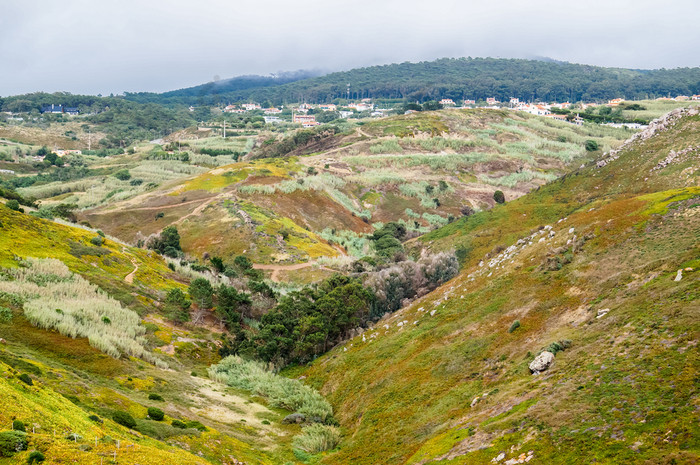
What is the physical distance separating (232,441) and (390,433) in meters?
6.50

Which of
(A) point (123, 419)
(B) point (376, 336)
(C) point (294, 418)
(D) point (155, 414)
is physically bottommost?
(C) point (294, 418)

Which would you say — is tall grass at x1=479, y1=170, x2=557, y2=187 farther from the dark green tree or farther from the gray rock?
the gray rock

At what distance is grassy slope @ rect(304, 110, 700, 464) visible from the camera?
13.1 meters

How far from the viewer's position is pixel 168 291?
39812mm

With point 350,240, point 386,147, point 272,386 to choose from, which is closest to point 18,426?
point 272,386

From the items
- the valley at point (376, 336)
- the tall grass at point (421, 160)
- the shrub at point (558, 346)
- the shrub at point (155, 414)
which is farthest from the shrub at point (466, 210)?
the shrub at point (155, 414)

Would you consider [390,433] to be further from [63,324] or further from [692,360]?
[63,324]

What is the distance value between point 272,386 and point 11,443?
61.3 ft

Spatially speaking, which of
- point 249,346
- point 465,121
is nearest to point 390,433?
point 249,346

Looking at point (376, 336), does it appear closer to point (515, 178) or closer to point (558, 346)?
point (558, 346)

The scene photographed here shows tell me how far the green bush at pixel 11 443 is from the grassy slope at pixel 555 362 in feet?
37.1

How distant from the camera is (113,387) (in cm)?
2142

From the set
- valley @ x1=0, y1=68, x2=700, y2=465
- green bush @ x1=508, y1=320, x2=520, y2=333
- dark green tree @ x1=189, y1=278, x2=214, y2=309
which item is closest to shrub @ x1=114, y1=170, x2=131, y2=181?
valley @ x1=0, y1=68, x2=700, y2=465

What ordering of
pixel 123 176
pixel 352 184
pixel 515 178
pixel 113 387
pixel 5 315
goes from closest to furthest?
pixel 113 387 < pixel 5 315 < pixel 352 184 < pixel 515 178 < pixel 123 176
